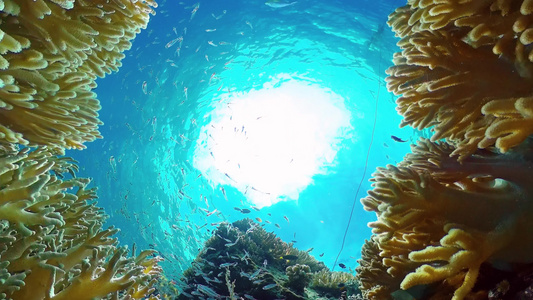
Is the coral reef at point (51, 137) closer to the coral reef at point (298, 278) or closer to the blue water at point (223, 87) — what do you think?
the coral reef at point (298, 278)

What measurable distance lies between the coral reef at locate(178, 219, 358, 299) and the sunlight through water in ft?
36.6

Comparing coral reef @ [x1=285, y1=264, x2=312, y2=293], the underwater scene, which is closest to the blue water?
coral reef @ [x1=285, y1=264, x2=312, y2=293]

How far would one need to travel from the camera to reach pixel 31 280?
7.98 feet

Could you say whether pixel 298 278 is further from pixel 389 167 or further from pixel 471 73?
pixel 471 73

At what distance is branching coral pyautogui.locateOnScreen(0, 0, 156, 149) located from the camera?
2.48 m

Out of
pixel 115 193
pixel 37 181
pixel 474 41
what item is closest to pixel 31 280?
pixel 37 181

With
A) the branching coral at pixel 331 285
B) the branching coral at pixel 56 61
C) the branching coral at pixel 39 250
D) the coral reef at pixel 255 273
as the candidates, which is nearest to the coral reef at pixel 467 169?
→ the branching coral at pixel 39 250

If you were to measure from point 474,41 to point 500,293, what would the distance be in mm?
1662

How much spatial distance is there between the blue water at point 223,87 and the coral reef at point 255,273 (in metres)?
1.47

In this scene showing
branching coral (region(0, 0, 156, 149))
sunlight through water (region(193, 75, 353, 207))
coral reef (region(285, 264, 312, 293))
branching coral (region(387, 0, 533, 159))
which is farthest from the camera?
sunlight through water (region(193, 75, 353, 207))

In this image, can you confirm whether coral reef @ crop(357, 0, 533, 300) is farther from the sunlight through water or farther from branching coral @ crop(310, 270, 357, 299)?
the sunlight through water

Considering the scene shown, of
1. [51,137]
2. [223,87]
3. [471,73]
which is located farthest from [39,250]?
[223,87]

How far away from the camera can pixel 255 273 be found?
25.6 feet

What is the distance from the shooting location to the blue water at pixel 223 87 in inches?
751
